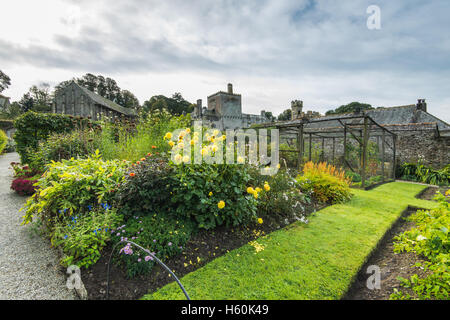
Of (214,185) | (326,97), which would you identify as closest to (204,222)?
(214,185)

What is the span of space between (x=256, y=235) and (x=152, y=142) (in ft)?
9.55

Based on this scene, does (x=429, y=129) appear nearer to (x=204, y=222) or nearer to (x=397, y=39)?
(x=397, y=39)

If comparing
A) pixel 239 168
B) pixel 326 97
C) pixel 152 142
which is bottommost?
pixel 239 168

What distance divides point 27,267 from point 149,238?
1.36m

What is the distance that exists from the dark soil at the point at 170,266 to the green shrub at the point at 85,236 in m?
0.13

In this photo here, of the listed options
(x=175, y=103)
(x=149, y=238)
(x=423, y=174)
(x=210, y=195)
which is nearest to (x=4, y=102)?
(x=175, y=103)

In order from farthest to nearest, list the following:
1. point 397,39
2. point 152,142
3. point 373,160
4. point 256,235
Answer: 1. point 373,160
2. point 152,142
3. point 397,39
4. point 256,235

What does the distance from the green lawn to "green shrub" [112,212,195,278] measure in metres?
0.34

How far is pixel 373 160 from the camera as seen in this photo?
357 inches

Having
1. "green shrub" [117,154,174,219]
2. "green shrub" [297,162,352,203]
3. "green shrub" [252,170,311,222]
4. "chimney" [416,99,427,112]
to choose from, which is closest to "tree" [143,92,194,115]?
"chimney" [416,99,427,112]

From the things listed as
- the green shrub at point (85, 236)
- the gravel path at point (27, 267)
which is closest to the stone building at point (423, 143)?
the green shrub at point (85, 236)

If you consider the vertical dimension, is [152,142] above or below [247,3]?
below

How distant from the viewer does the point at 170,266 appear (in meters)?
2.09

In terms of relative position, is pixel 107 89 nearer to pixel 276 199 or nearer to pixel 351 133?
pixel 351 133
